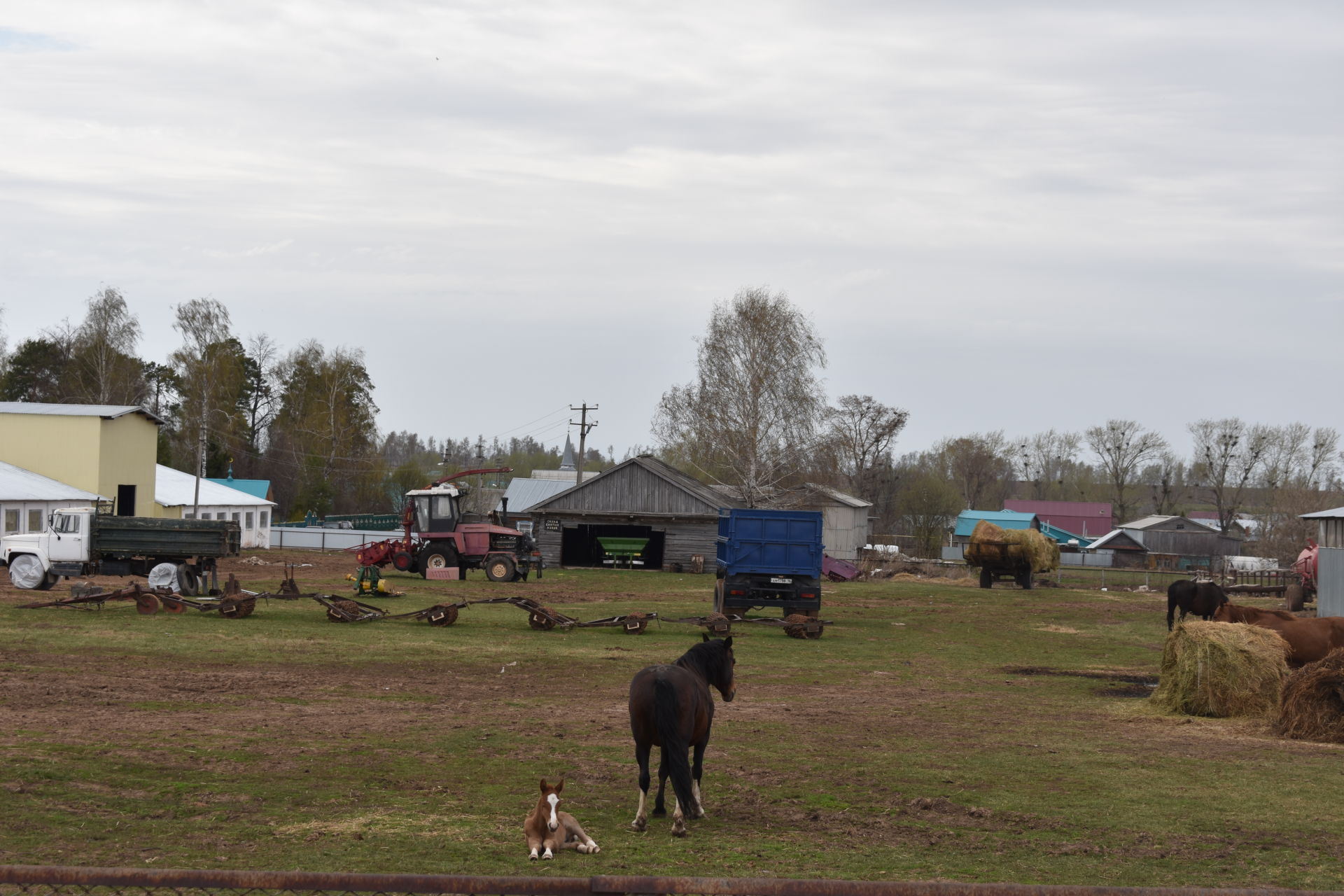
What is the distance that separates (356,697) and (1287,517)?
71.0 m

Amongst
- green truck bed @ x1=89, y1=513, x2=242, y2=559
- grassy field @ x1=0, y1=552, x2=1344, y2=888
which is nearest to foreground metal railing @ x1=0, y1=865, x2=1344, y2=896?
grassy field @ x1=0, y1=552, x2=1344, y2=888

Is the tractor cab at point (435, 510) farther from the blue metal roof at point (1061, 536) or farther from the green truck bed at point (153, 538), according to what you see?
the blue metal roof at point (1061, 536)

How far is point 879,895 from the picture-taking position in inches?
168

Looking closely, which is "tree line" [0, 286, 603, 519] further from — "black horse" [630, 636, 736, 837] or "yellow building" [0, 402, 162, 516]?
"black horse" [630, 636, 736, 837]

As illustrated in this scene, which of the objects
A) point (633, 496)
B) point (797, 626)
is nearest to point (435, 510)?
point (633, 496)

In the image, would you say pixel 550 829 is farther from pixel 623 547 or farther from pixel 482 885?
pixel 623 547

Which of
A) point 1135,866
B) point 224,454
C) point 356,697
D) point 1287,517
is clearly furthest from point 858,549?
point 1135,866

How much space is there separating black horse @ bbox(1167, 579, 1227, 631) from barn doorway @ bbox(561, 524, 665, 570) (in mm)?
26503

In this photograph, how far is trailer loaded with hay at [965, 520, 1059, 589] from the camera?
49.4 m

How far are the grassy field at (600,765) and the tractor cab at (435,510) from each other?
53.5ft

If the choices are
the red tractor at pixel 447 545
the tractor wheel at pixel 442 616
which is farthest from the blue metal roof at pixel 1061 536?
the tractor wheel at pixel 442 616

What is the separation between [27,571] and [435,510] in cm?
1252

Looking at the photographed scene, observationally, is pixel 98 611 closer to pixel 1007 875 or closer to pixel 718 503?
pixel 1007 875

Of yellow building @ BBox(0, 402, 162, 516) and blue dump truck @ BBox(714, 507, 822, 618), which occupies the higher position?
yellow building @ BBox(0, 402, 162, 516)
